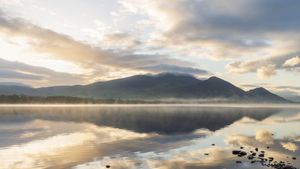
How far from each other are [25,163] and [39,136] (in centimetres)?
2505

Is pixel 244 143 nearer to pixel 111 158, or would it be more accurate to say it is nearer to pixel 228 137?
pixel 228 137

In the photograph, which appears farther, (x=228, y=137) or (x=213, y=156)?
(x=228, y=137)

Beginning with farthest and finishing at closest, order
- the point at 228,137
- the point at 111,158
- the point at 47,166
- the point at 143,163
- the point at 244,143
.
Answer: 1. the point at 228,137
2. the point at 244,143
3. the point at 111,158
4. the point at 143,163
5. the point at 47,166

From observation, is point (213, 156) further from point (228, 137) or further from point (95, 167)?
point (228, 137)

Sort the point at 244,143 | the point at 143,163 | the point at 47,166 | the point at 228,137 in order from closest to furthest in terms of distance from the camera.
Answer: the point at 47,166 → the point at 143,163 → the point at 244,143 → the point at 228,137

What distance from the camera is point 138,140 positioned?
5816 cm

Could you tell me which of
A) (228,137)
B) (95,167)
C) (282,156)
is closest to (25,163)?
(95,167)

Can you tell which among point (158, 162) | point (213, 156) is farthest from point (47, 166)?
point (213, 156)

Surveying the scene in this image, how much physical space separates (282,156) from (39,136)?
38.7 m

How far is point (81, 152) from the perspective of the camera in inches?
1743

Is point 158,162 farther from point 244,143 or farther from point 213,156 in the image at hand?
point 244,143

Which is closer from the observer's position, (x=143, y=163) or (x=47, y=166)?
(x=47, y=166)

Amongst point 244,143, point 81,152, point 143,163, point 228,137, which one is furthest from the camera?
point 228,137

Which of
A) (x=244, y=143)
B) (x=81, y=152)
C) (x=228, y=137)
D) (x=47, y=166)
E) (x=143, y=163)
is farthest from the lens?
(x=228, y=137)
